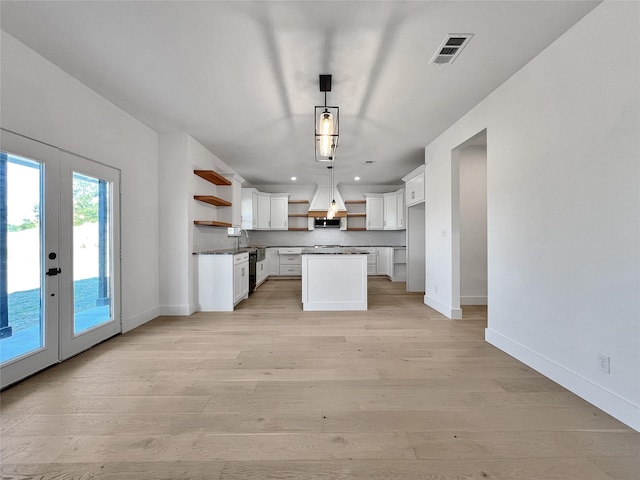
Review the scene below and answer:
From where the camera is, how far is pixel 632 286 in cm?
163

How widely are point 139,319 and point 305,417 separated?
300cm

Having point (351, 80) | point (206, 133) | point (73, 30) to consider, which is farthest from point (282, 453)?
point (206, 133)

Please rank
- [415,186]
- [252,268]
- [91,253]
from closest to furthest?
[91,253] < [415,186] < [252,268]

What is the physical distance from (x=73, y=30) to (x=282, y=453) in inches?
126

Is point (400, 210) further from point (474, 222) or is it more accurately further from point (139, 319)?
point (139, 319)

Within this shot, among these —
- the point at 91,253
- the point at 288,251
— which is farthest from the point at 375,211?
the point at 91,253

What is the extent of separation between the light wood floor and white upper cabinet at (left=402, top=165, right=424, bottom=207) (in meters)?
2.96

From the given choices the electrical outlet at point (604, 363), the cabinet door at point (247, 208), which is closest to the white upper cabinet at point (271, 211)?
the cabinet door at point (247, 208)

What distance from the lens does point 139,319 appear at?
362 cm

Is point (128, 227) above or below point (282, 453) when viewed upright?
above

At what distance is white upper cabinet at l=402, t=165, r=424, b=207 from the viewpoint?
4.98 meters

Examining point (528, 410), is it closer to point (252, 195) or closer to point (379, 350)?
point (379, 350)

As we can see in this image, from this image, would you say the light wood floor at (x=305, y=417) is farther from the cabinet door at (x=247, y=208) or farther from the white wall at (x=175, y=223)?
the cabinet door at (x=247, y=208)

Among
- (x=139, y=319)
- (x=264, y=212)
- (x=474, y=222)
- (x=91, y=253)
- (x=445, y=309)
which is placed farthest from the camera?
(x=264, y=212)
